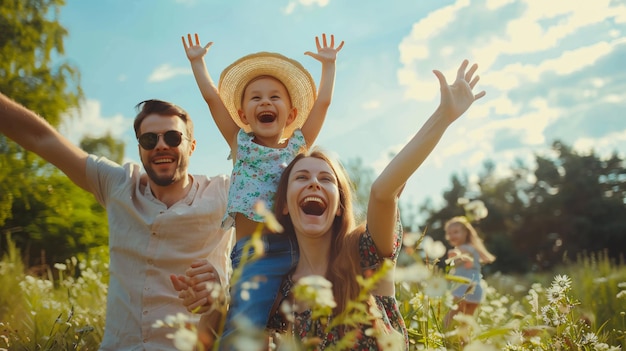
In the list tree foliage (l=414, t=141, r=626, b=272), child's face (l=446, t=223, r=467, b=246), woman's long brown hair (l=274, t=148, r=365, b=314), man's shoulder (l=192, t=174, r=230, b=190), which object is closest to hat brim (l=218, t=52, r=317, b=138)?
man's shoulder (l=192, t=174, r=230, b=190)

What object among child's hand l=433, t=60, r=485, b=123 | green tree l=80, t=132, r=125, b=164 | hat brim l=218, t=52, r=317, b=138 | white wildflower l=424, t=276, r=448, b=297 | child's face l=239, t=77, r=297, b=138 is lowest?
white wildflower l=424, t=276, r=448, b=297

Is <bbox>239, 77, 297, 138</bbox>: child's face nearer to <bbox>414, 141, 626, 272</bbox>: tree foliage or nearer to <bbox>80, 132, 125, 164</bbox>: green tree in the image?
<bbox>414, 141, 626, 272</bbox>: tree foliage

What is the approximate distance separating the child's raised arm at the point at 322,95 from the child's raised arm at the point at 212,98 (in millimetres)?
543

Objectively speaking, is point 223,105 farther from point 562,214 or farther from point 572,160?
point 572,160

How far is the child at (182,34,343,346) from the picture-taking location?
12.0ft

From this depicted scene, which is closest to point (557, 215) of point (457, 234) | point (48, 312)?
point (457, 234)

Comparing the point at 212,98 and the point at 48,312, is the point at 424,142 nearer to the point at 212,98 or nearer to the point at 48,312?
the point at 212,98

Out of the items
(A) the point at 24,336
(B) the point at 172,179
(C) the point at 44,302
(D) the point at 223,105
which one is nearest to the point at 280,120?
(D) the point at 223,105

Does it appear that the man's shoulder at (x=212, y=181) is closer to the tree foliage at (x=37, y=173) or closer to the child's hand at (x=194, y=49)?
the child's hand at (x=194, y=49)

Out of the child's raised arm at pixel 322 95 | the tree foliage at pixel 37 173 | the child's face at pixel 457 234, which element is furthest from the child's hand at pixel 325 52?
the tree foliage at pixel 37 173

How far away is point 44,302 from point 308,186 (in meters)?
4.24

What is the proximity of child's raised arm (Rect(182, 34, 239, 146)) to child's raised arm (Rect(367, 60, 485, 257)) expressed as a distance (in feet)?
5.83

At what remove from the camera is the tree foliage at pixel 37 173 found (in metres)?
12.2

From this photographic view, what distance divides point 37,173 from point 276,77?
1053 centimetres
